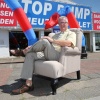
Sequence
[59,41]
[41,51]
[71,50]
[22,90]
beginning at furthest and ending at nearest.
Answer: [71,50] → [41,51] → [59,41] → [22,90]

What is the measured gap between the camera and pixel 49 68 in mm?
3205

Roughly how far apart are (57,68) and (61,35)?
2.75 feet

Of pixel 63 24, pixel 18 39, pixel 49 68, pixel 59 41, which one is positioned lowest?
pixel 49 68

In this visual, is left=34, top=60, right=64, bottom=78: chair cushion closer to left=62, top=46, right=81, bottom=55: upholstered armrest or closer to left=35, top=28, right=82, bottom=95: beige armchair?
left=35, top=28, right=82, bottom=95: beige armchair

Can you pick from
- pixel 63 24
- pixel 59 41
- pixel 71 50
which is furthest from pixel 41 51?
pixel 63 24

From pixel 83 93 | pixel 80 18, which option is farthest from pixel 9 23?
pixel 83 93

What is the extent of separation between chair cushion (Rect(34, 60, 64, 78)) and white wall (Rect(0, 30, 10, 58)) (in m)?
10.3

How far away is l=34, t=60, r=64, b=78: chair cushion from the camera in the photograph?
314cm

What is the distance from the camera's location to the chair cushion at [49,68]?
3141 mm

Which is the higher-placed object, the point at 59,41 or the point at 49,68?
the point at 59,41

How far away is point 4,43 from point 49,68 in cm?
1086

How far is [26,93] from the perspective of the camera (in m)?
3.24

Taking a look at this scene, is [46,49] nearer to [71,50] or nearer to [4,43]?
[71,50]

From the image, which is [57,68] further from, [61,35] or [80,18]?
[80,18]
